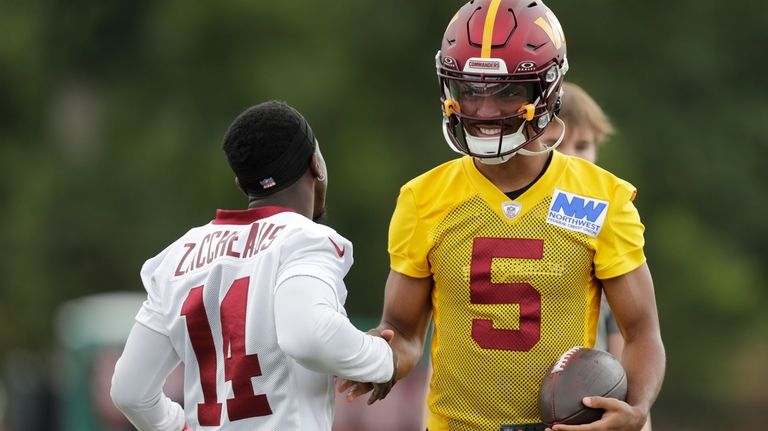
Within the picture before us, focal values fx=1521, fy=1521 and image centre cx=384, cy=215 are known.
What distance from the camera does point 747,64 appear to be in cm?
2391

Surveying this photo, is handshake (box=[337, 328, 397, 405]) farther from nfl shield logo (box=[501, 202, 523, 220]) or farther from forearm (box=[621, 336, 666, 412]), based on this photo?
forearm (box=[621, 336, 666, 412])

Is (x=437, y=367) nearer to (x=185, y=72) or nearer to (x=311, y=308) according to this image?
(x=311, y=308)

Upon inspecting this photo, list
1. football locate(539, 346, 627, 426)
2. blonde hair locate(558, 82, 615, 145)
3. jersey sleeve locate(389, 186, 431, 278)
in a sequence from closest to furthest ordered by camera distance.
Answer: football locate(539, 346, 627, 426), jersey sleeve locate(389, 186, 431, 278), blonde hair locate(558, 82, 615, 145)

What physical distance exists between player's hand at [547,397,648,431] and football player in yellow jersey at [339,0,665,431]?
1.1 inches

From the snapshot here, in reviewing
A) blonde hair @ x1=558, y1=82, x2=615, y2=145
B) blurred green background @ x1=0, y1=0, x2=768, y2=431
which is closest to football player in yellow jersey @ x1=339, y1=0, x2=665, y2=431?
blonde hair @ x1=558, y1=82, x2=615, y2=145

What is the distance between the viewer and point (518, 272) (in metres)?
5.05

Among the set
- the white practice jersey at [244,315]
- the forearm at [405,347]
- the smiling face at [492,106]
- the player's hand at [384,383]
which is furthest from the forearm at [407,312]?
the smiling face at [492,106]

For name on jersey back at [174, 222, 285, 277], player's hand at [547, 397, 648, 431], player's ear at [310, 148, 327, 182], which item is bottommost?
player's hand at [547, 397, 648, 431]

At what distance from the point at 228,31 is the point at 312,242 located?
18.2 metres

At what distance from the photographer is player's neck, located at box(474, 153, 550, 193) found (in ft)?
17.0

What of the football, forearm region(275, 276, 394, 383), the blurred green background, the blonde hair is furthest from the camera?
the blurred green background

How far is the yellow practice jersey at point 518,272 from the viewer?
5.06m

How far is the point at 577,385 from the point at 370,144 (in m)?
17.4

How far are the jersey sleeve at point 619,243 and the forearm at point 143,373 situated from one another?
1.48m
